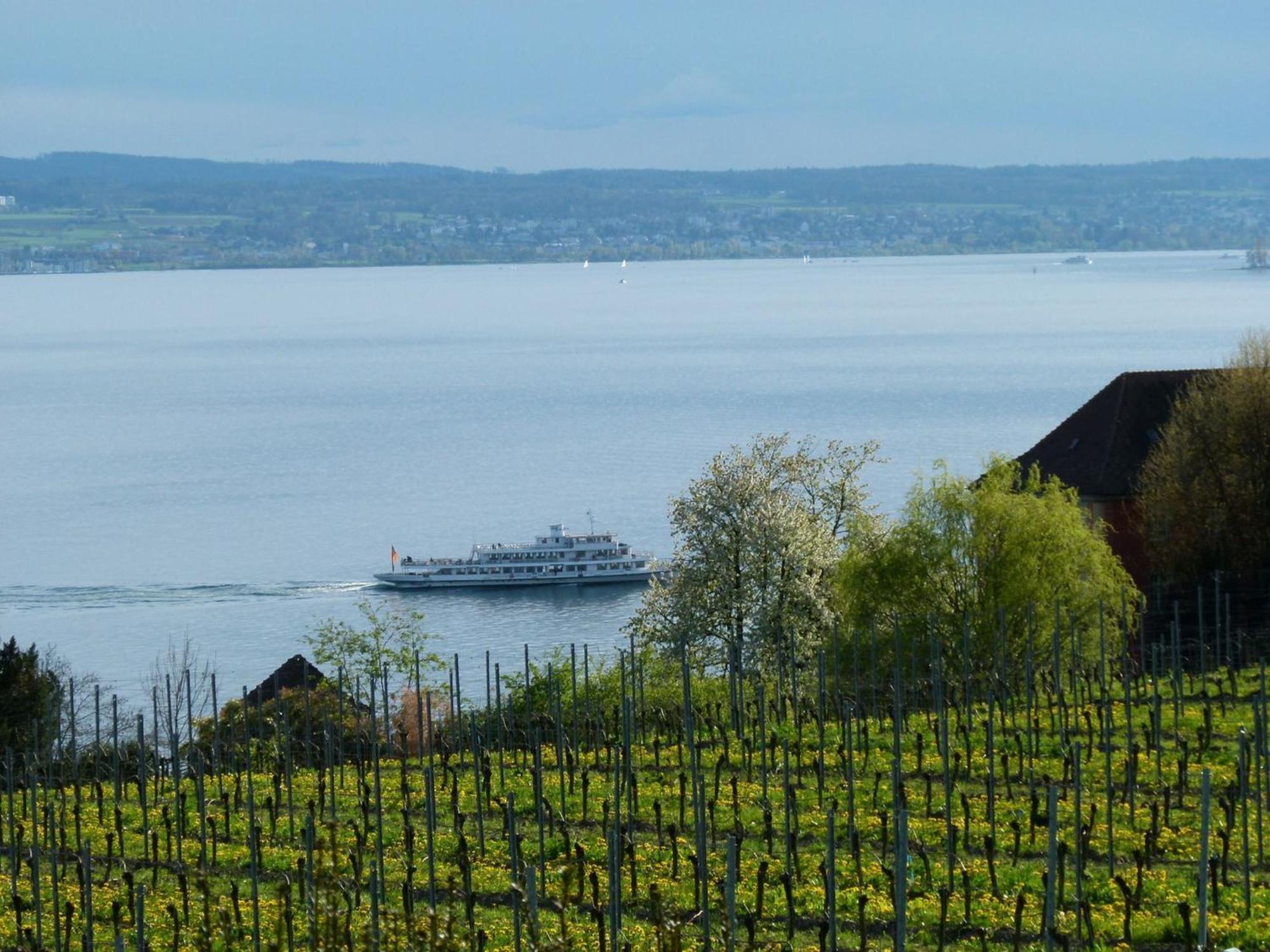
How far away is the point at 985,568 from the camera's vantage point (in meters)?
39.2

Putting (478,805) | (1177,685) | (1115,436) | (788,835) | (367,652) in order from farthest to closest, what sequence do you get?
1. (367,652)
2. (1115,436)
3. (1177,685)
4. (478,805)
5. (788,835)

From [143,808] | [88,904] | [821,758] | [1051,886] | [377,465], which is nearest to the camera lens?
[1051,886]

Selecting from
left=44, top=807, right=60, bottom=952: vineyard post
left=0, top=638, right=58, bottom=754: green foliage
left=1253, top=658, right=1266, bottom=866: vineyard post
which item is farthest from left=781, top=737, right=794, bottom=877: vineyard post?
left=0, top=638, right=58, bottom=754: green foliage

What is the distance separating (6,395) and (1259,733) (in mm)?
170015

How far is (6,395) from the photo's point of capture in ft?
581

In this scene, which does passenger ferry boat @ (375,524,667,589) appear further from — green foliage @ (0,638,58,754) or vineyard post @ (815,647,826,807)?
vineyard post @ (815,647,826,807)

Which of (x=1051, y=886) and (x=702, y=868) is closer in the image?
(x=1051, y=886)

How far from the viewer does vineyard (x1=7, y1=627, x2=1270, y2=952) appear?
15.5m

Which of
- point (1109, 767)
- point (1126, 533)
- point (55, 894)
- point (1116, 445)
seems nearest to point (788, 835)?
point (1109, 767)

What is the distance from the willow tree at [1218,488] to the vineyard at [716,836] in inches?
553

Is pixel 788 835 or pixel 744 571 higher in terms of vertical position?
pixel 788 835

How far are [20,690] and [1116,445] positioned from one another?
27337mm

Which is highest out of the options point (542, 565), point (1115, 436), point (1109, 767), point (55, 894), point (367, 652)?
point (1115, 436)

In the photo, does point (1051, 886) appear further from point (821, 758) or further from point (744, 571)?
point (744, 571)
